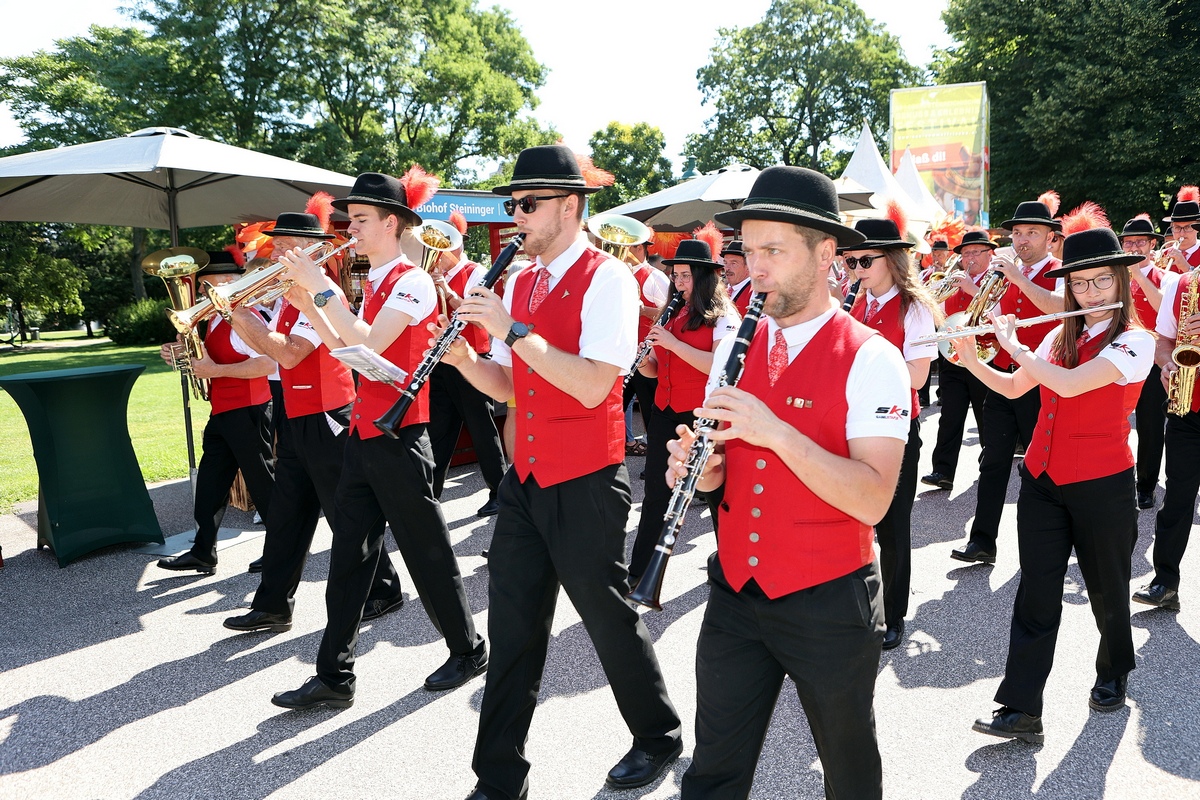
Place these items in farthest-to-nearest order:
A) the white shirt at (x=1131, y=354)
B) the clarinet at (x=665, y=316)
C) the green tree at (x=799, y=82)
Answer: the green tree at (x=799, y=82) → the clarinet at (x=665, y=316) → the white shirt at (x=1131, y=354)

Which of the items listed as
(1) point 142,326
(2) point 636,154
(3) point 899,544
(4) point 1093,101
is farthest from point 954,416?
(2) point 636,154

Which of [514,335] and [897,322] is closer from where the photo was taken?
[514,335]

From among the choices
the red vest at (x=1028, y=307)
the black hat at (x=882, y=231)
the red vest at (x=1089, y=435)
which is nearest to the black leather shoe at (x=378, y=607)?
the black hat at (x=882, y=231)

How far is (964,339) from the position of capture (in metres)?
3.63

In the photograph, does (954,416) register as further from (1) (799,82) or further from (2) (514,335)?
(1) (799,82)

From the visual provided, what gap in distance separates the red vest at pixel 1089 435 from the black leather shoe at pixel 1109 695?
96 cm

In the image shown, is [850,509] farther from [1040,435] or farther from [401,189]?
[401,189]

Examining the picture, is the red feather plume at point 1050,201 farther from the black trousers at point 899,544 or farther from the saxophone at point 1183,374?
the black trousers at point 899,544

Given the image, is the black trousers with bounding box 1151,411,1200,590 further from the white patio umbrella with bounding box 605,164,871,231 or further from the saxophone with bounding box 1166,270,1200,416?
the white patio umbrella with bounding box 605,164,871,231

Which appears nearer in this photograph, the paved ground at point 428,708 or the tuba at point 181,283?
the paved ground at point 428,708

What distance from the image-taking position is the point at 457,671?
4.18m

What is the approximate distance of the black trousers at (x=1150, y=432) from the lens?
7230mm

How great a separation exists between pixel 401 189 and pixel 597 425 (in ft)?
5.47

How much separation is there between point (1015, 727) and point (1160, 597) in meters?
1.99
